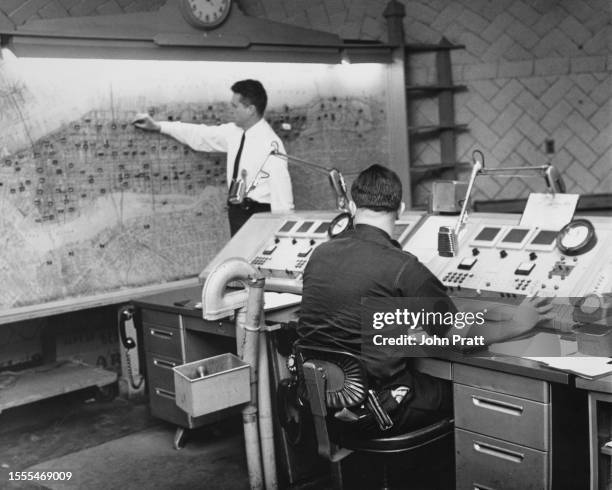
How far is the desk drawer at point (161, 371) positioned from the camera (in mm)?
3878

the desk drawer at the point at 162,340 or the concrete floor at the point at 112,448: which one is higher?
the desk drawer at the point at 162,340

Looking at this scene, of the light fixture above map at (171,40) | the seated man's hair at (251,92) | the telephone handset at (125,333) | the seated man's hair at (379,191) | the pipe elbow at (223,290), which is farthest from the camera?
the seated man's hair at (251,92)

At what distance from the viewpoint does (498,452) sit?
2.58 meters

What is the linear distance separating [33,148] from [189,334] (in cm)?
140

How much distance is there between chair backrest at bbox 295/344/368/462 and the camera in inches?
99.5

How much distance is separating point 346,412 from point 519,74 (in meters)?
4.31

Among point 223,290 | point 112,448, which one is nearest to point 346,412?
point 223,290

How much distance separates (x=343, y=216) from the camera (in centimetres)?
395

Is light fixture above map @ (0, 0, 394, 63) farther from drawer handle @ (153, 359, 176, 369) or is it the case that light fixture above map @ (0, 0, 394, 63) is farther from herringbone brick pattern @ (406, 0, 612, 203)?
drawer handle @ (153, 359, 176, 369)

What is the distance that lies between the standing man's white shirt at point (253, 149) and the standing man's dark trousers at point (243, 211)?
0.04m

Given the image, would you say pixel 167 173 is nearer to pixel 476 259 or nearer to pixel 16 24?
pixel 16 24

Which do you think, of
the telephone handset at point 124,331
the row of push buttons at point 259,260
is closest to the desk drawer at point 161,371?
the telephone handset at point 124,331

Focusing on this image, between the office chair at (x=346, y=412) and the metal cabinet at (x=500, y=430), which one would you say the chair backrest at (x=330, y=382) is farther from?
the metal cabinet at (x=500, y=430)

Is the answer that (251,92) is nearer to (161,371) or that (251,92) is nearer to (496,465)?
(161,371)
